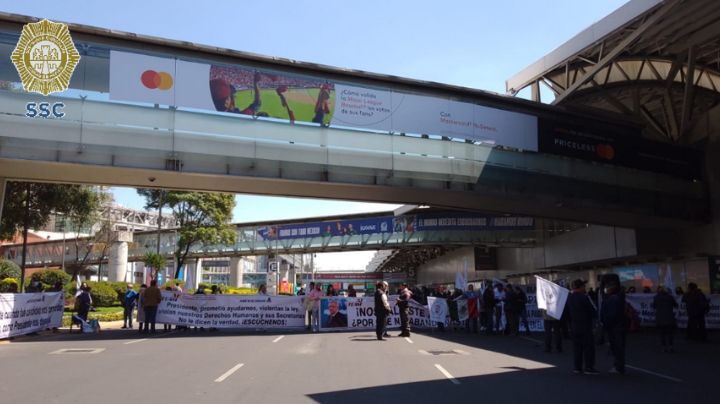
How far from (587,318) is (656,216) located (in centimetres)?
1871

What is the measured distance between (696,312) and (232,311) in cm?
1560

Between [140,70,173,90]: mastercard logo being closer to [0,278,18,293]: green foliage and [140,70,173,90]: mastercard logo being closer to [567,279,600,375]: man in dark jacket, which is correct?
[0,278,18,293]: green foliage

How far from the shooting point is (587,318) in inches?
429

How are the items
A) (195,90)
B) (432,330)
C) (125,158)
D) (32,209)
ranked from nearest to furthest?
(125,158) < (195,90) < (432,330) < (32,209)

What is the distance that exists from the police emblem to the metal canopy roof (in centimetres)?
2089

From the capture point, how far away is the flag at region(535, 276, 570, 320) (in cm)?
1261

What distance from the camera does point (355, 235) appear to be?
51750mm

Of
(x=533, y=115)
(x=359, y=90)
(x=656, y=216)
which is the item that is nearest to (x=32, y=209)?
(x=359, y=90)

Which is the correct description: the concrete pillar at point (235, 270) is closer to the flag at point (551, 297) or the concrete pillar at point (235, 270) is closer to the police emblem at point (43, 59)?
the police emblem at point (43, 59)

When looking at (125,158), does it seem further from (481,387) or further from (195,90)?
(481,387)

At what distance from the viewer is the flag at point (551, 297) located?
12609mm

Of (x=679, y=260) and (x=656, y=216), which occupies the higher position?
(x=656, y=216)

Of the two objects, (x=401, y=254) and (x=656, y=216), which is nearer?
(x=656, y=216)

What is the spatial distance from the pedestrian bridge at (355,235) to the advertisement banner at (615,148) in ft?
35.9
